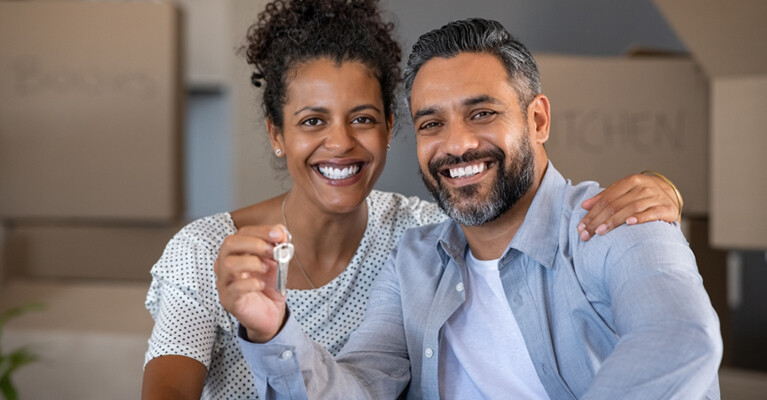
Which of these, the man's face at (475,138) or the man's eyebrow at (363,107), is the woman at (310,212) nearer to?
the man's eyebrow at (363,107)

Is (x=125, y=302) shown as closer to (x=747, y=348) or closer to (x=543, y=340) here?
(x=543, y=340)

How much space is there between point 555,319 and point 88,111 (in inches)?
55.8

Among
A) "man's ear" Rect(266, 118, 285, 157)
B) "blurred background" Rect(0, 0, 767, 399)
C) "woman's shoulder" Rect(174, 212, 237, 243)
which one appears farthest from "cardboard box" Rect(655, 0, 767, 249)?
"woman's shoulder" Rect(174, 212, 237, 243)

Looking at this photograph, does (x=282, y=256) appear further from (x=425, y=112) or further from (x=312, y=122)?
(x=312, y=122)

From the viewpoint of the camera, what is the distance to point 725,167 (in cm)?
153

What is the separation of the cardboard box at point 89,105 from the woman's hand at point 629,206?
1.32m

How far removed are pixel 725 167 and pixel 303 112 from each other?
88cm

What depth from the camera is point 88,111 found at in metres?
1.93

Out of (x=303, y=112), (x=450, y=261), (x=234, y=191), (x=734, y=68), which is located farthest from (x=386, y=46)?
(x=234, y=191)

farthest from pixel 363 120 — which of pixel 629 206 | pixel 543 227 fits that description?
pixel 629 206

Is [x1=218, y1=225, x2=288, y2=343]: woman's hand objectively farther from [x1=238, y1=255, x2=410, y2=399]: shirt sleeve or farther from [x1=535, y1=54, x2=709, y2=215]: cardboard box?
[x1=535, y1=54, x2=709, y2=215]: cardboard box

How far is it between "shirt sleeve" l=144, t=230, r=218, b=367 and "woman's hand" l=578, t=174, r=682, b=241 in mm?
553

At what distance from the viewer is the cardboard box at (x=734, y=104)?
1.51 meters

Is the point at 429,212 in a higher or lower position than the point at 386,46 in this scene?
lower
